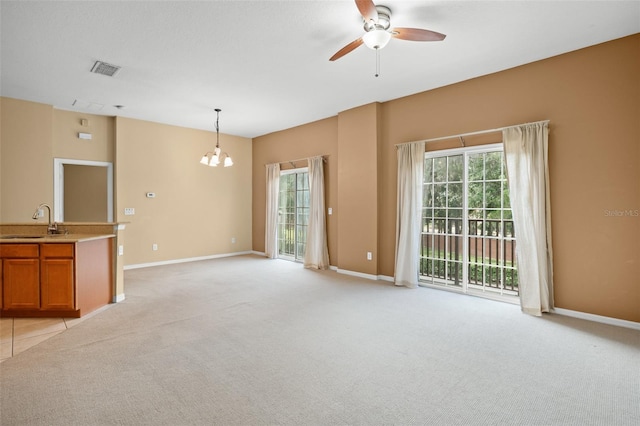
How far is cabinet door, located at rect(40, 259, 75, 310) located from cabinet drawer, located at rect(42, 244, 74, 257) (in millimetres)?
70

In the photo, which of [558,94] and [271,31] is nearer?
[271,31]

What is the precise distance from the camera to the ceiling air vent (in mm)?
4012

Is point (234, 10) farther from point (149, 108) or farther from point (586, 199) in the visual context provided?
point (586, 199)

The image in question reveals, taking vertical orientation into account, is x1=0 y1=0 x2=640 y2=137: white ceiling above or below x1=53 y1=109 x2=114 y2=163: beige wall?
above

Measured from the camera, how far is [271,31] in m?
3.27

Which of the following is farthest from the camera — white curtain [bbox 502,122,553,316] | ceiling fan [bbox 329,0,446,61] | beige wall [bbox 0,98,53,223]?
beige wall [bbox 0,98,53,223]

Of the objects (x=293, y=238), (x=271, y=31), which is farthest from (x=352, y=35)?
(x=293, y=238)

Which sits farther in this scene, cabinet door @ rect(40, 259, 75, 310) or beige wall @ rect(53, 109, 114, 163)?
beige wall @ rect(53, 109, 114, 163)

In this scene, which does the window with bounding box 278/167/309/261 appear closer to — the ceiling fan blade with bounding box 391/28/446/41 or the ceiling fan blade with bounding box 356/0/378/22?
the ceiling fan blade with bounding box 391/28/446/41

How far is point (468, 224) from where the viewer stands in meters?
4.63

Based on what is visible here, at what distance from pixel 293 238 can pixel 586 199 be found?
5497mm

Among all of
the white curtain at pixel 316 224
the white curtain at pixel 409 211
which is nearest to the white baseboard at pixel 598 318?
the white curtain at pixel 409 211

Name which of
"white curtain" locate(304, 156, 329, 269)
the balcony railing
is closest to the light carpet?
the balcony railing

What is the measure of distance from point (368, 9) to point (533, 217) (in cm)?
314
